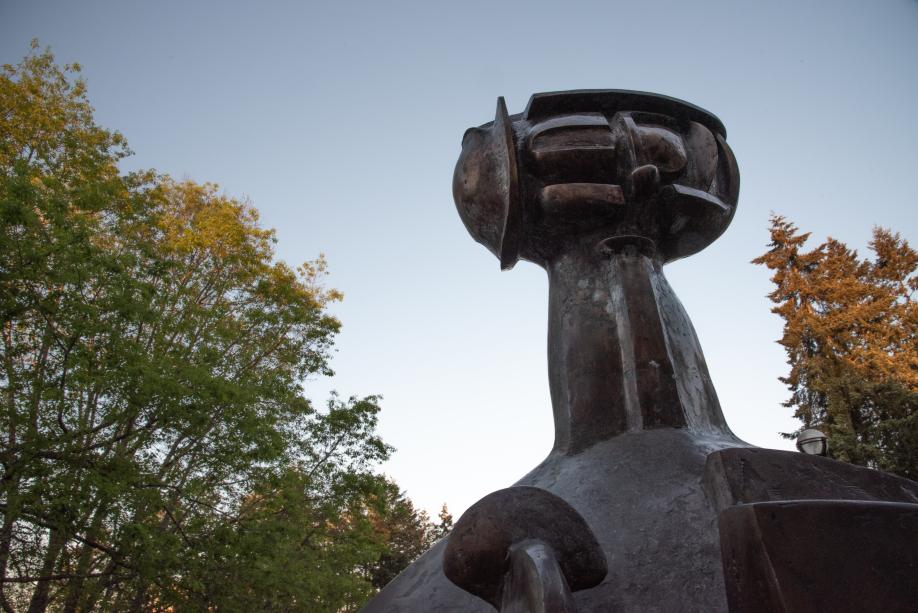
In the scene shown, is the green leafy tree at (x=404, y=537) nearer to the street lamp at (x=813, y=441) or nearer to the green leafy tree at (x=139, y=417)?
the green leafy tree at (x=139, y=417)

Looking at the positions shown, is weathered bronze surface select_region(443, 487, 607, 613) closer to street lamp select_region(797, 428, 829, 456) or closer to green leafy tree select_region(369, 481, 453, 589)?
street lamp select_region(797, 428, 829, 456)

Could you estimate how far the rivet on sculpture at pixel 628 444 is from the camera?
3.88 ft

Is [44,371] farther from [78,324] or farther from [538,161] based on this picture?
[538,161]

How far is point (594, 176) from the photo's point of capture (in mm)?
2535

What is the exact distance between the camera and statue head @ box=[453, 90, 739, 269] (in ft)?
8.22

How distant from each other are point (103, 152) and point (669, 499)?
1014 cm

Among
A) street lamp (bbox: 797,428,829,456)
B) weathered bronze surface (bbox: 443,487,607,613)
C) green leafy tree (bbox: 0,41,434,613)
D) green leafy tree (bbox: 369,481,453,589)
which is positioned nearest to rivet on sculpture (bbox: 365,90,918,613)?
weathered bronze surface (bbox: 443,487,607,613)

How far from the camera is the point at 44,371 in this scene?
7281 millimetres

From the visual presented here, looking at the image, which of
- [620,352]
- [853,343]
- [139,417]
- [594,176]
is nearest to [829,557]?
[620,352]

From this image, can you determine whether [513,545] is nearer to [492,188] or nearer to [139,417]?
[492,188]

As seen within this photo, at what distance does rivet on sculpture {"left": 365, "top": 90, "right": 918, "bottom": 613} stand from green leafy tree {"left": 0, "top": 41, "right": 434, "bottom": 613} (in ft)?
18.3

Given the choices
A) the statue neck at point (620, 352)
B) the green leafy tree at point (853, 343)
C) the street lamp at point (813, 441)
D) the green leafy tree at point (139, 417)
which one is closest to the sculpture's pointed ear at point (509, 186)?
the statue neck at point (620, 352)

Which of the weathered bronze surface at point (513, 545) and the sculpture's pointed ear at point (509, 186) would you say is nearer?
the weathered bronze surface at point (513, 545)

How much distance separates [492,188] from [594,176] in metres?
0.39
